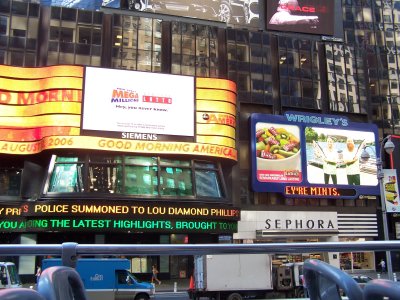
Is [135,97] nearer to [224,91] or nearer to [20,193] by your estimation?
[224,91]

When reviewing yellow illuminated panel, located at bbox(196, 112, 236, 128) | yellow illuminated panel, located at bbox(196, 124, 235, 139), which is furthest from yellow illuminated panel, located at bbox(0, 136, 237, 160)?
yellow illuminated panel, located at bbox(196, 112, 236, 128)

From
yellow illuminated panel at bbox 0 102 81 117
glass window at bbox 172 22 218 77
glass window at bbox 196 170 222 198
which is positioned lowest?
glass window at bbox 196 170 222 198

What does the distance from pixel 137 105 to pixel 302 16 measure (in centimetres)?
2521

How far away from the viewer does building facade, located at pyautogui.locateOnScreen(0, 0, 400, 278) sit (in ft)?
103

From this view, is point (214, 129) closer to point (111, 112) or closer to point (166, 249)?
point (111, 112)

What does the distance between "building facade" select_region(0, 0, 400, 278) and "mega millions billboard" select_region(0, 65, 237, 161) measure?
99 mm

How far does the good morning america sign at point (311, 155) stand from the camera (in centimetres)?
4125

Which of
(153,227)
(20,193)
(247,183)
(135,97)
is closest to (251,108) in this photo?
(247,183)

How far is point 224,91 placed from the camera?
1435 inches

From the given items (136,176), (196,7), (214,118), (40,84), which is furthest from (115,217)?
(196,7)

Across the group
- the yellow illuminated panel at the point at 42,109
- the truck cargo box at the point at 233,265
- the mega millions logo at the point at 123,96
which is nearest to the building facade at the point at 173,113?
the yellow illuminated panel at the point at 42,109

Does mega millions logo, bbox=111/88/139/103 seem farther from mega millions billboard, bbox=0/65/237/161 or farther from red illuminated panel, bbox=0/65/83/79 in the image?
red illuminated panel, bbox=0/65/83/79

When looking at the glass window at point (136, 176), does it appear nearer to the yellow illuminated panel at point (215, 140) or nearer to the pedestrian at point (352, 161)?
the yellow illuminated panel at point (215, 140)

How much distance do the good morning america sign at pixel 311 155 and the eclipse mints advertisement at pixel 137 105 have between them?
8961 mm
